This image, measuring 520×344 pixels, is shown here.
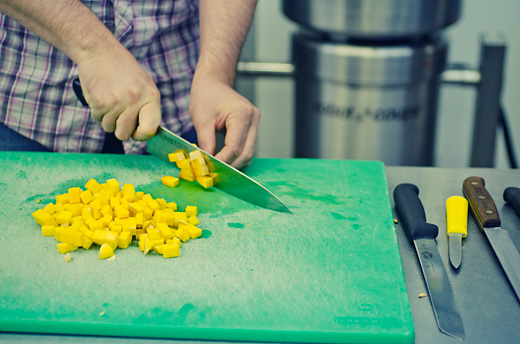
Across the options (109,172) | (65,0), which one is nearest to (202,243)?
(109,172)

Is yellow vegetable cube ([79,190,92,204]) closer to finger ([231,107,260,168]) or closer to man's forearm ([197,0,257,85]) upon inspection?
finger ([231,107,260,168])

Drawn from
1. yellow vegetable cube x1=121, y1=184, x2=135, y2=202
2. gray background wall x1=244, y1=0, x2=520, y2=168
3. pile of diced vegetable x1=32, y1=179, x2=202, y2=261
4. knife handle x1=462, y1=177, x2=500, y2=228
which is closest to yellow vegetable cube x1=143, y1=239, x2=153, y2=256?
pile of diced vegetable x1=32, y1=179, x2=202, y2=261

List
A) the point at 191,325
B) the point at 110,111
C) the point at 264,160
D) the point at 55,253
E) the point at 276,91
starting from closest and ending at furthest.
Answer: the point at 191,325
the point at 55,253
the point at 110,111
the point at 264,160
the point at 276,91

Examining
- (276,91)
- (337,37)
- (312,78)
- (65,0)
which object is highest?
(65,0)

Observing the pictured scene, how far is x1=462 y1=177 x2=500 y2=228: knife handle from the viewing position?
1.06 metres

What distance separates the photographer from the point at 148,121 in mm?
1229

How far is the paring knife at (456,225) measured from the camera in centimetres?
100

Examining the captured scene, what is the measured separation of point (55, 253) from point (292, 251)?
0.40 meters

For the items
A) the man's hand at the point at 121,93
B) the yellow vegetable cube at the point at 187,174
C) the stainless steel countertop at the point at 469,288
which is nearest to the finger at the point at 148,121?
the man's hand at the point at 121,93

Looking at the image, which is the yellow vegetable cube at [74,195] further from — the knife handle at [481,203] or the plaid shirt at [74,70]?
the knife handle at [481,203]

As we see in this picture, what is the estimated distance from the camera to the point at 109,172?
4.30ft

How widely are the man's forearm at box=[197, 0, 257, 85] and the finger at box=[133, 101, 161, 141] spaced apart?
0.21 meters

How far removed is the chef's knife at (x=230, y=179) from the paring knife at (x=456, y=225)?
0.30 meters

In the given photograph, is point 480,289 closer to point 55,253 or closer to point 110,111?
point 55,253
